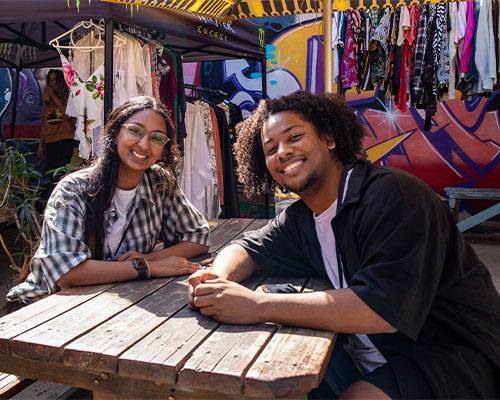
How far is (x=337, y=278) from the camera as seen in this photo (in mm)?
1770

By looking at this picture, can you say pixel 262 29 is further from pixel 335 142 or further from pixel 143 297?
pixel 143 297

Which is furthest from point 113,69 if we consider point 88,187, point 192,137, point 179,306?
point 179,306

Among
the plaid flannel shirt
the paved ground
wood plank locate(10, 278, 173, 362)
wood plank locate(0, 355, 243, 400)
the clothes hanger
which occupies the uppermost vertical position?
the clothes hanger

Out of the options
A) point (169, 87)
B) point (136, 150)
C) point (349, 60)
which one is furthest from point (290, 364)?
point (349, 60)

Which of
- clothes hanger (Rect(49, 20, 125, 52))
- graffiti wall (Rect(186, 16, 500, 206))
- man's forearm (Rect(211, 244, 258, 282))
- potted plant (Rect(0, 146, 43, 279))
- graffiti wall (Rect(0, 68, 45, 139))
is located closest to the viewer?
man's forearm (Rect(211, 244, 258, 282))

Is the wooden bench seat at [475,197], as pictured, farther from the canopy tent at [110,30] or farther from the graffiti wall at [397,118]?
the canopy tent at [110,30]

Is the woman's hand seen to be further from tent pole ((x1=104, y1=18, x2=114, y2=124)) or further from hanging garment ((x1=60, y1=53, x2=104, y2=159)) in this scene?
hanging garment ((x1=60, y1=53, x2=104, y2=159))

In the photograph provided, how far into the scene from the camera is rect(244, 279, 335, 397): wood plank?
1082 millimetres

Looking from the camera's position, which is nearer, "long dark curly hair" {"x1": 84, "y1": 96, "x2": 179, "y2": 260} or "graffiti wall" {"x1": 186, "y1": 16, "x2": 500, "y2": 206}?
"long dark curly hair" {"x1": 84, "y1": 96, "x2": 179, "y2": 260}

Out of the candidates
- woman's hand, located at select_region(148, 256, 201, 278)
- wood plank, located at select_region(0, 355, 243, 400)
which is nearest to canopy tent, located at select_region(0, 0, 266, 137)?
woman's hand, located at select_region(148, 256, 201, 278)

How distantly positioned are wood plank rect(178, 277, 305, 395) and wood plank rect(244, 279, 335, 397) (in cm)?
3

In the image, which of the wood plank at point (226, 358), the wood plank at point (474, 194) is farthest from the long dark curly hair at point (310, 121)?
the wood plank at point (474, 194)

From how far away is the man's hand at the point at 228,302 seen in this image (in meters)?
1.44

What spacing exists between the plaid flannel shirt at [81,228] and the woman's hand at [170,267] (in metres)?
0.24
